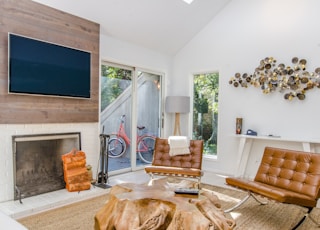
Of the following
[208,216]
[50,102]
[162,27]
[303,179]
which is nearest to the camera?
[208,216]

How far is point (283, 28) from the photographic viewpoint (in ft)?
14.3

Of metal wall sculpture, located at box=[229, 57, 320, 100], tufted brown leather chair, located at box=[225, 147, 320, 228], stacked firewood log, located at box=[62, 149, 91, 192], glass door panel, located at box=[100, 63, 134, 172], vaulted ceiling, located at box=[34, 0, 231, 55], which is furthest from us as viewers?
glass door panel, located at box=[100, 63, 134, 172]

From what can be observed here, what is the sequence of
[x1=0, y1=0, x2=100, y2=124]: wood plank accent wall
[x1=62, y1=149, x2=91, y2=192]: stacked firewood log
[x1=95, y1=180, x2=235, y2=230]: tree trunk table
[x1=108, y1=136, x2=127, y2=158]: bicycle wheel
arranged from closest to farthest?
[x1=95, y1=180, x2=235, y2=230]: tree trunk table → [x1=0, y1=0, x2=100, y2=124]: wood plank accent wall → [x1=62, y1=149, x2=91, y2=192]: stacked firewood log → [x1=108, y1=136, x2=127, y2=158]: bicycle wheel

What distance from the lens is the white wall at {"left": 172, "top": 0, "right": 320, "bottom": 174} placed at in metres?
4.11

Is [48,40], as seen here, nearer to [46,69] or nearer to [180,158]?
[46,69]

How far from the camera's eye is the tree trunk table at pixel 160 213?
1941 mm

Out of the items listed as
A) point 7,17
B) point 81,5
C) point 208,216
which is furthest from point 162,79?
point 208,216

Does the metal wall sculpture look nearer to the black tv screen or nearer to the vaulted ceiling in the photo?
the vaulted ceiling

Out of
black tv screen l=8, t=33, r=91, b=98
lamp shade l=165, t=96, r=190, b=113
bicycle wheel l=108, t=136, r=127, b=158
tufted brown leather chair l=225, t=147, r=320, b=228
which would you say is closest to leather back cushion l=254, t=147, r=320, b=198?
tufted brown leather chair l=225, t=147, r=320, b=228

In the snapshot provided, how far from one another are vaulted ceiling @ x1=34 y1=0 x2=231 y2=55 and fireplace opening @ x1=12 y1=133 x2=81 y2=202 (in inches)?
73.7

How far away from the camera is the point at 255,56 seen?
466cm

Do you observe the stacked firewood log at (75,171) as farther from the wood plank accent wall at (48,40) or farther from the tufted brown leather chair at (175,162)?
the tufted brown leather chair at (175,162)

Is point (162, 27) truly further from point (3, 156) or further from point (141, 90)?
point (3, 156)

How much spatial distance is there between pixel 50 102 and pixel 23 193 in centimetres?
124
